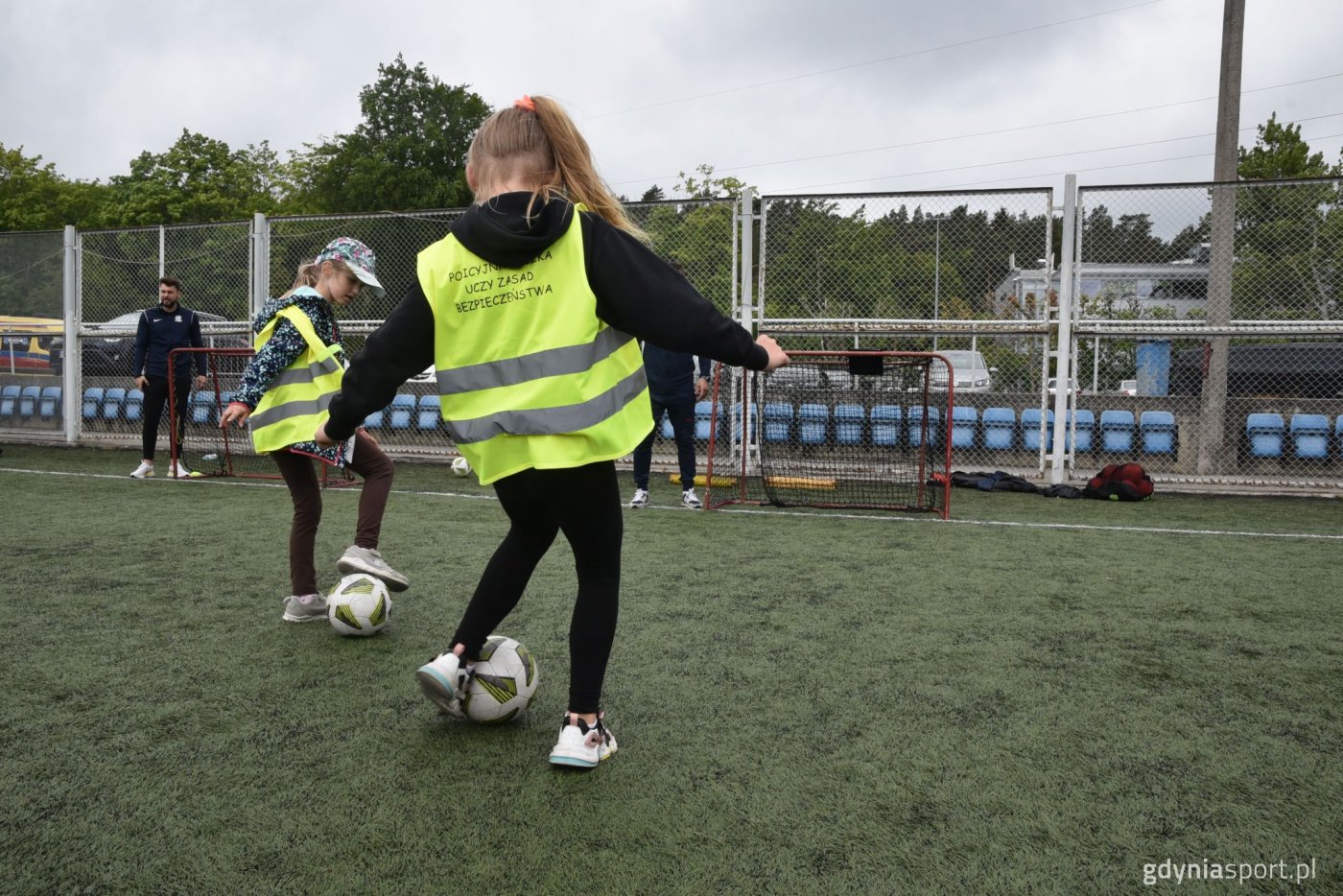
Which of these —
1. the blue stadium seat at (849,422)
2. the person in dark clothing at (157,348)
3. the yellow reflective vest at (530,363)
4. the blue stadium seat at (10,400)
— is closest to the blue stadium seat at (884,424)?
the blue stadium seat at (849,422)

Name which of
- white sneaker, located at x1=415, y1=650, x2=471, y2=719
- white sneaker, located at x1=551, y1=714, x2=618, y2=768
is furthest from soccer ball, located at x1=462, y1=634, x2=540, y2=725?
white sneaker, located at x1=551, y1=714, x2=618, y2=768

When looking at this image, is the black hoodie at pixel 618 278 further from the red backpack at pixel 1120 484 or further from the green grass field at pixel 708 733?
the red backpack at pixel 1120 484

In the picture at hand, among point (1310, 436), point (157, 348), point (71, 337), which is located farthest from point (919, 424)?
point (71, 337)

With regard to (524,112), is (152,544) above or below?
below

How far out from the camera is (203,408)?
1148 centimetres

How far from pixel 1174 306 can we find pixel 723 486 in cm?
488

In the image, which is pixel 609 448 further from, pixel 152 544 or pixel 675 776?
pixel 152 544

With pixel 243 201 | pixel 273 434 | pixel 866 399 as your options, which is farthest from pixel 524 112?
pixel 243 201

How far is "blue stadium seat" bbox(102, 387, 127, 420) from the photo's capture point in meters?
13.5

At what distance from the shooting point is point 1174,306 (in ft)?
32.9

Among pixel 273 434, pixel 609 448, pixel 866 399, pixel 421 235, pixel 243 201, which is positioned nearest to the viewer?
pixel 609 448

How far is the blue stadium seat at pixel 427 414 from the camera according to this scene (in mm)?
12531

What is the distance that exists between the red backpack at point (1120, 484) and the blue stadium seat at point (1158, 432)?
1.02 m

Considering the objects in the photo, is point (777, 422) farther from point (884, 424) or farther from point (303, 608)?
point (303, 608)
